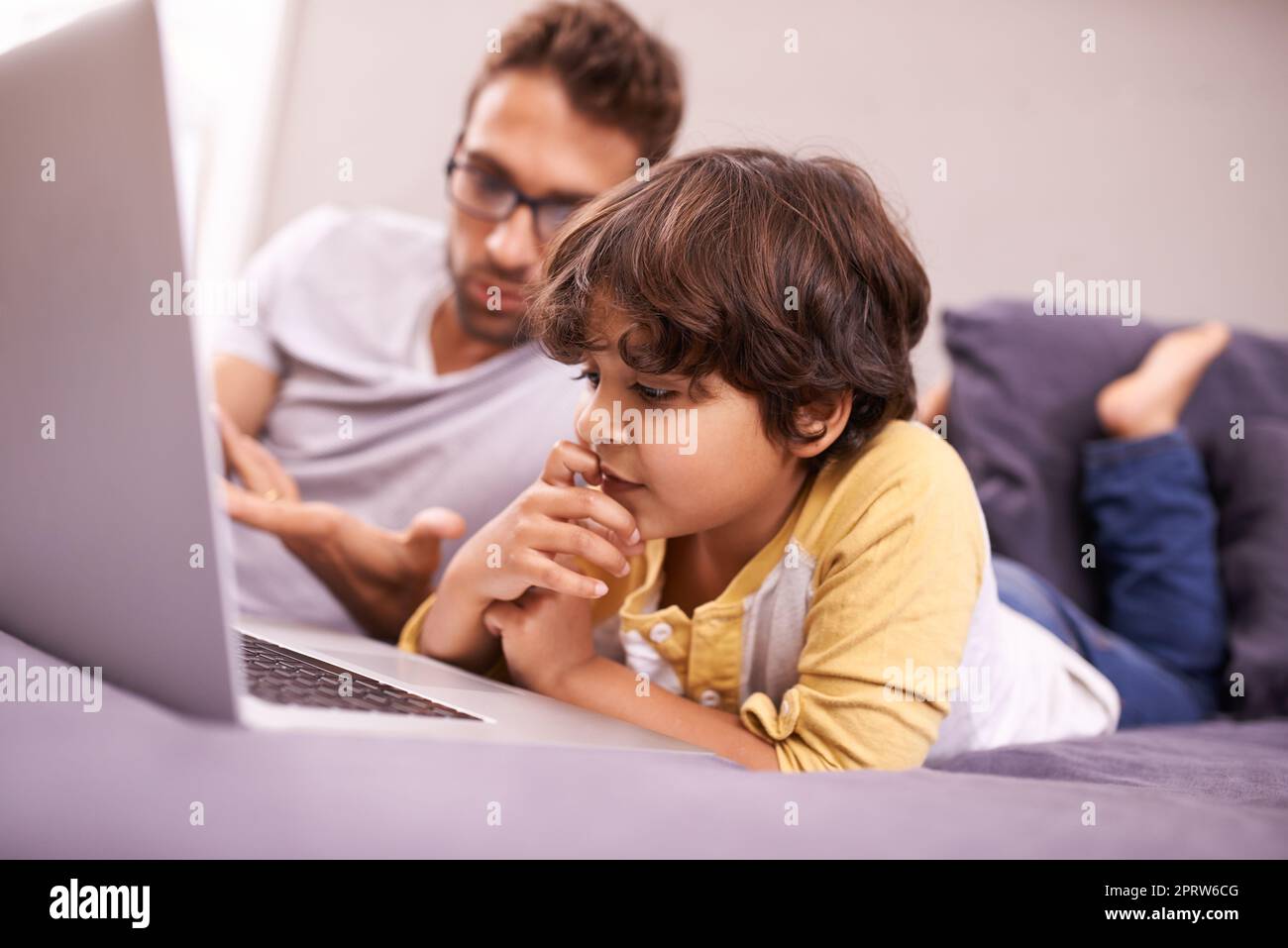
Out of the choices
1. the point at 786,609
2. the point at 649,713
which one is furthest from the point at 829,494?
the point at 649,713

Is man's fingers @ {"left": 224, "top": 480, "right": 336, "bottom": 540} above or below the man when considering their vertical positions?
below

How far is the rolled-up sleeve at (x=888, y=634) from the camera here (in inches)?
26.7

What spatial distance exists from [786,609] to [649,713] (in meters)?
0.15

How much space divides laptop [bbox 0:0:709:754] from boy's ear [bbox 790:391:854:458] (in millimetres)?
304

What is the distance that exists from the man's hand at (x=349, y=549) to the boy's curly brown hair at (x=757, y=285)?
0.39 meters

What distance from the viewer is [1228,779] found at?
666 millimetres

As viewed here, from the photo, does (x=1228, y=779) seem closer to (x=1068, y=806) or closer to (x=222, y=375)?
(x=1068, y=806)

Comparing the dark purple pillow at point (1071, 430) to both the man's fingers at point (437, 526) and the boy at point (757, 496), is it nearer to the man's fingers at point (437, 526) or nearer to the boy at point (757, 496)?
the boy at point (757, 496)

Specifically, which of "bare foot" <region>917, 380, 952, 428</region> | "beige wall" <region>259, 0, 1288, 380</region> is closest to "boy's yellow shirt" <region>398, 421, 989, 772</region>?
"bare foot" <region>917, 380, 952, 428</region>

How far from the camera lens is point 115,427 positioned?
46cm

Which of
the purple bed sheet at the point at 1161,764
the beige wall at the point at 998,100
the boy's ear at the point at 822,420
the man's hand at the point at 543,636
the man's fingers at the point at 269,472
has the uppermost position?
the beige wall at the point at 998,100

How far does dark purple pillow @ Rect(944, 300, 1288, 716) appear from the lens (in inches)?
51.6

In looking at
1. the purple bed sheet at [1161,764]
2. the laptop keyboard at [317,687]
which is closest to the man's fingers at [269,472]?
the laptop keyboard at [317,687]

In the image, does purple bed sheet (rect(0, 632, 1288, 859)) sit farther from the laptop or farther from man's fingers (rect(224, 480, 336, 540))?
man's fingers (rect(224, 480, 336, 540))
